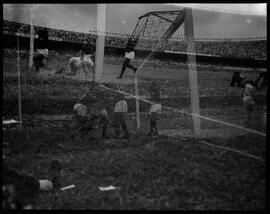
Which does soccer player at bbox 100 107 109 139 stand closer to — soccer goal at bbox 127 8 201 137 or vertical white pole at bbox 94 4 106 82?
soccer goal at bbox 127 8 201 137

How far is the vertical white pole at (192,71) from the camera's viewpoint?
8961mm

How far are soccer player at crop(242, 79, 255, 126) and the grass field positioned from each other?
0.65 feet

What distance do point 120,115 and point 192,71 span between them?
223cm

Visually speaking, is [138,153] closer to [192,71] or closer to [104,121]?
[104,121]

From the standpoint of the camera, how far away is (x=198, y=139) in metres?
8.98

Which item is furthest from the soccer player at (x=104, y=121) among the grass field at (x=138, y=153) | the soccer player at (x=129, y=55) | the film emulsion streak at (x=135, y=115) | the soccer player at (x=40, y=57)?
the soccer player at (x=40, y=57)

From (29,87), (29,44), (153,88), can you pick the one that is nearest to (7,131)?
(29,87)

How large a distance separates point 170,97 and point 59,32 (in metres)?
4.22

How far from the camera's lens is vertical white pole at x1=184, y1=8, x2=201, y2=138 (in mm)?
8961

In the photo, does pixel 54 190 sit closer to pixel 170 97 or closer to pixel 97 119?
pixel 97 119

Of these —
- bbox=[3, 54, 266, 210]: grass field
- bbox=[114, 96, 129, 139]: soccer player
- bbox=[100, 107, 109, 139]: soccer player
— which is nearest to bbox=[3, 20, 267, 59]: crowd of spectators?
bbox=[3, 54, 266, 210]: grass field

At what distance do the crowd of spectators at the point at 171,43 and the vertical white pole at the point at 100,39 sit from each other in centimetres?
16

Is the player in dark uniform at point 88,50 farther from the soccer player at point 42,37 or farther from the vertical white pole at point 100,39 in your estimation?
the soccer player at point 42,37
